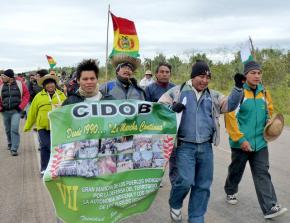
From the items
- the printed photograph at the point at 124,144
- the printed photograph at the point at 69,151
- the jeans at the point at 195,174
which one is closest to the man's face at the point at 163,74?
the jeans at the point at 195,174

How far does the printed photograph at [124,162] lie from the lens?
13.5 ft

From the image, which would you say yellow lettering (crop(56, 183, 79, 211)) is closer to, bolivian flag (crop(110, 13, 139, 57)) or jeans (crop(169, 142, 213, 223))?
jeans (crop(169, 142, 213, 223))

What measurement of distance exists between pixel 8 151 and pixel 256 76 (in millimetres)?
6846

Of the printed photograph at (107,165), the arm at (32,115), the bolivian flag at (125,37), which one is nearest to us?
the printed photograph at (107,165)

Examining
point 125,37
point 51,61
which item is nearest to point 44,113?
point 125,37

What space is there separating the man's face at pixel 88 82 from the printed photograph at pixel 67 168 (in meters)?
0.74

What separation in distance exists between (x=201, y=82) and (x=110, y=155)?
4.24 ft

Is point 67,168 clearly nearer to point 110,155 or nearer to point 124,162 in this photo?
point 110,155

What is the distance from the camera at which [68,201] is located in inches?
152

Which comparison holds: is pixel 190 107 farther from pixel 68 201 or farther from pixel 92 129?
pixel 68 201

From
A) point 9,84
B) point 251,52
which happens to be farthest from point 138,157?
point 9,84

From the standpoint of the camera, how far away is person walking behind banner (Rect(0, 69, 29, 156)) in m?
9.87

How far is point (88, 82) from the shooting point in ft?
13.8

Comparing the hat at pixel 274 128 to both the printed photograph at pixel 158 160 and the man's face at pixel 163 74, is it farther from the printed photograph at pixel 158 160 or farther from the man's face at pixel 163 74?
the man's face at pixel 163 74
